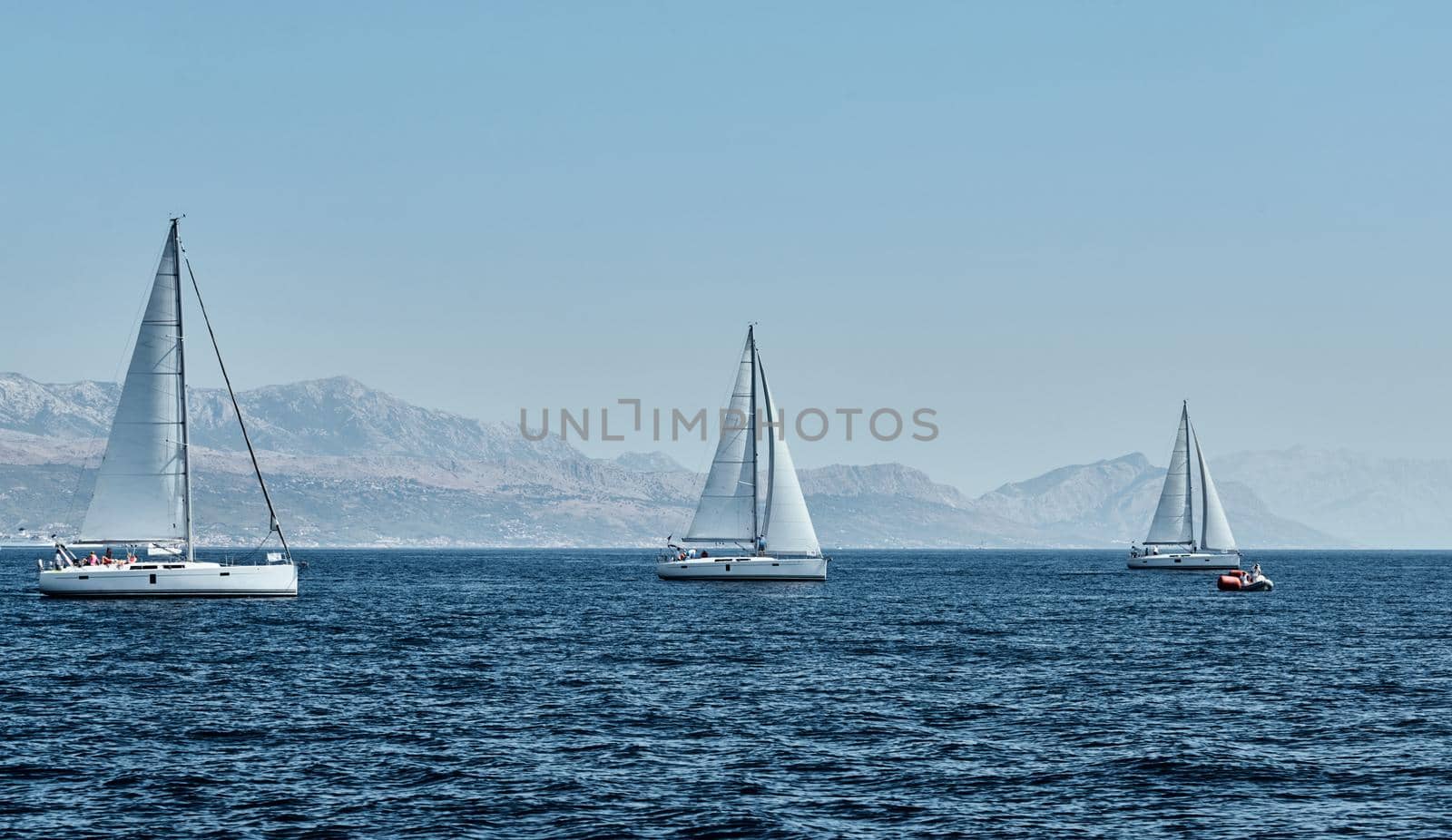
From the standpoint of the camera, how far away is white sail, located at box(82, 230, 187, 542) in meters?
80.5

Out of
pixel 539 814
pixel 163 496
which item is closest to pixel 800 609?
pixel 163 496

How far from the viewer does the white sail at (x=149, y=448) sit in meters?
80.5

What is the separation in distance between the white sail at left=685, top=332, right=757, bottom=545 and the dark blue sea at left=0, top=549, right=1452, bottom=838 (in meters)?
34.6

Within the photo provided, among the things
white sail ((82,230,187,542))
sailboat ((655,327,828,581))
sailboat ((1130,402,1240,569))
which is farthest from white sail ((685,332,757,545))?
sailboat ((1130,402,1240,569))

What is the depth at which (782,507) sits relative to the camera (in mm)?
114312

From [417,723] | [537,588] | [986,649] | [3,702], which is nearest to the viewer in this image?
[417,723]

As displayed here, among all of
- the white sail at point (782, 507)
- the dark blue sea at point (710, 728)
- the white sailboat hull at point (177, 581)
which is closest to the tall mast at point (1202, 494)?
the white sail at point (782, 507)

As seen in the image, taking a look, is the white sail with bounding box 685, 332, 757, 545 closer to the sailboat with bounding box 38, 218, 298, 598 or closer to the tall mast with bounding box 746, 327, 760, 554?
the tall mast with bounding box 746, 327, 760, 554

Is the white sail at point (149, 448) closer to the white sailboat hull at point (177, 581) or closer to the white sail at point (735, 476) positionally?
the white sailboat hull at point (177, 581)

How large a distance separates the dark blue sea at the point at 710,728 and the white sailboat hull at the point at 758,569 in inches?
1248

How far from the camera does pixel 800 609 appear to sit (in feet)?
297

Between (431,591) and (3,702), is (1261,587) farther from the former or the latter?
(3,702)

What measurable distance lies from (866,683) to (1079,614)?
45292 mm

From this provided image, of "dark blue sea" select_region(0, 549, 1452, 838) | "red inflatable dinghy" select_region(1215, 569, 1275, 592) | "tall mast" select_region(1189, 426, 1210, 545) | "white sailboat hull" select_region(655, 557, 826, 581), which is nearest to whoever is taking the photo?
"dark blue sea" select_region(0, 549, 1452, 838)
